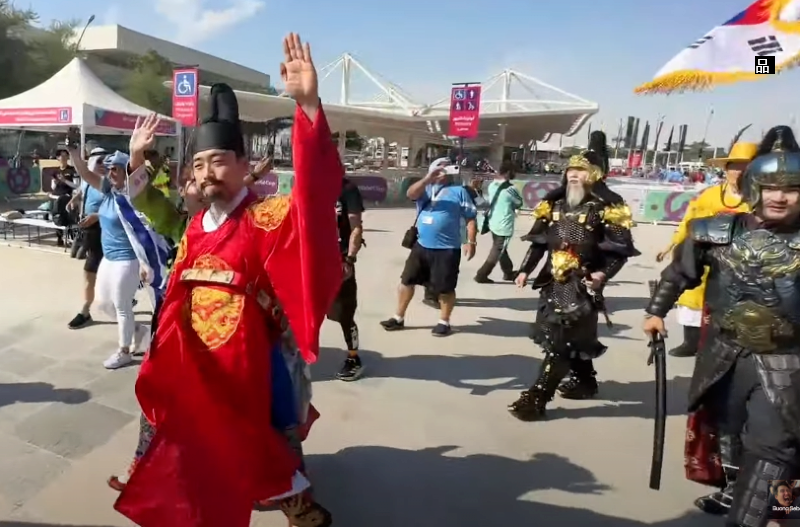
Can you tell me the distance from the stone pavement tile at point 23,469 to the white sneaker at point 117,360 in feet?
3.82

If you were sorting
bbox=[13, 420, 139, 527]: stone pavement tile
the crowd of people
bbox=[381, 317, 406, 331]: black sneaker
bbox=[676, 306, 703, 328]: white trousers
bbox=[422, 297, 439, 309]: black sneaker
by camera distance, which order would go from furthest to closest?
bbox=[422, 297, 439, 309]: black sneaker < bbox=[381, 317, 406, 331]: black sneaker < bbox=[676, 306, 703, 328]: white trousers < bbox=[13, 420, 139, 527]: stone pavement tile < the crowd of people

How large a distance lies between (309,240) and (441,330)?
4.27m

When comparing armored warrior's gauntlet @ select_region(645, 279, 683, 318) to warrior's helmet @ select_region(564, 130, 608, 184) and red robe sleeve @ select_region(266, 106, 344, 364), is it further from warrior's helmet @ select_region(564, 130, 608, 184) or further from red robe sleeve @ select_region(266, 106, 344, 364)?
red robe sleeve @ select_region(266, 106, 344, 364)

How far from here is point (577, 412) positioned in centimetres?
430

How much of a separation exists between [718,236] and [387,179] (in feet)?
63.4

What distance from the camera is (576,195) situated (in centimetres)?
404

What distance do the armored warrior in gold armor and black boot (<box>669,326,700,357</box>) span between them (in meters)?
3.08

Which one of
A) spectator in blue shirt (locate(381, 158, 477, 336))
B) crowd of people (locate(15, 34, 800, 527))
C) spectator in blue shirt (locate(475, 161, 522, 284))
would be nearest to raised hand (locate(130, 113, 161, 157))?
crowd of people (locate(15, 34, 800, 527))

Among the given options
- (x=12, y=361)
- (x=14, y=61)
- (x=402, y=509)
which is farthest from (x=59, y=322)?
(x=14, y=61)

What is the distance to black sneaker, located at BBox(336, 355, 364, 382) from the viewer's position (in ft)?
15.5

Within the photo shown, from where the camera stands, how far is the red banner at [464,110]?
16.0m

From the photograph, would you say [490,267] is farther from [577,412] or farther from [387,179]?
[387,179]

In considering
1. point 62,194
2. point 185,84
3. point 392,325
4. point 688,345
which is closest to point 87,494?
point 392,325

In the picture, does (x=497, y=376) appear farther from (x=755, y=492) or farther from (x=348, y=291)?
(x=755, y=492)
